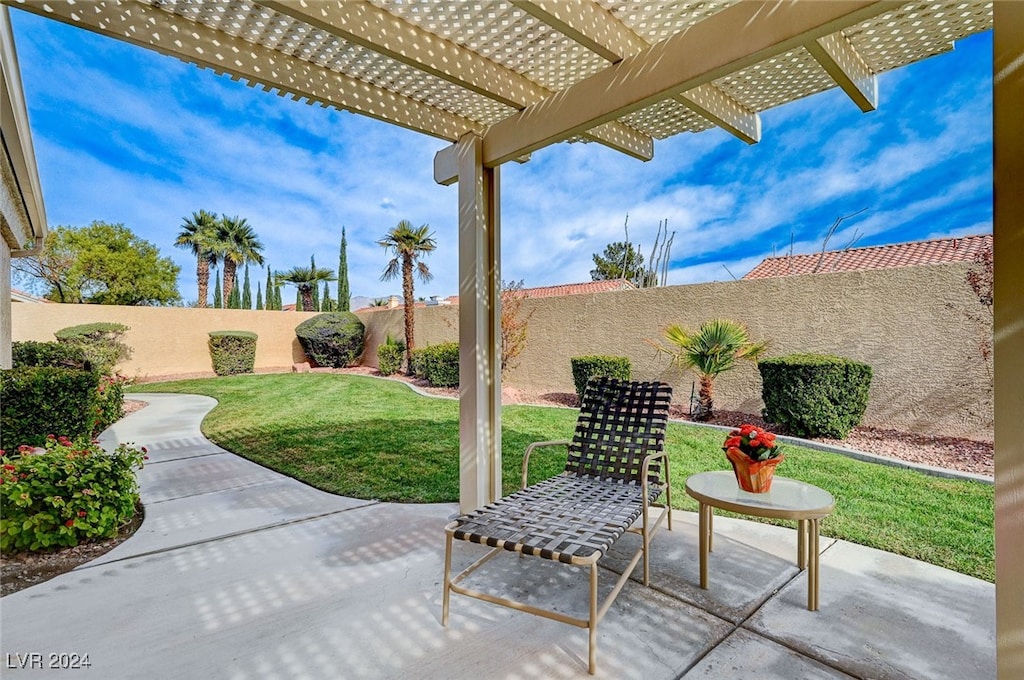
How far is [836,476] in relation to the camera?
4.55 meters

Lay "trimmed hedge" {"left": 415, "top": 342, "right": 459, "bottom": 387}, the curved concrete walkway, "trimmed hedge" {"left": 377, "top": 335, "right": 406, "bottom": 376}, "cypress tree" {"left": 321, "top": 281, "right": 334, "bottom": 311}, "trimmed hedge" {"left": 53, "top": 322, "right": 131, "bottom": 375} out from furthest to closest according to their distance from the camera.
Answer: "cypress tree" {"left": 321, "top": 281, "right": 334, "bottom": 311} < "trimmed hedge" {"left": 377, "top": 335, "right": 406, "bottom": 376} < "trimmed hedge" {"left": 53, "top": 322, "right": 131, "bottom": 375} < "trimmed hedge" {"left": 415, "top": 342, "right": 459, "bottom": 387} < the curved concrete walkway

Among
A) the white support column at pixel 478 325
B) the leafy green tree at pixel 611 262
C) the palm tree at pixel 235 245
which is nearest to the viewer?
the white support column at pixel 478 325

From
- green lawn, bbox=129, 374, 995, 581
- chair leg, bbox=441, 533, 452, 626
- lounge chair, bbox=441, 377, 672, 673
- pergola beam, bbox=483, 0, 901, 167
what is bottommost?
green lawn, bbox=129, 374, 995, 581

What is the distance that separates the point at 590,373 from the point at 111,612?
676 centimetres

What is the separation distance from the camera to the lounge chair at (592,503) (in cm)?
210

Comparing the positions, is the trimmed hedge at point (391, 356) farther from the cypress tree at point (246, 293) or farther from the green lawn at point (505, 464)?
the cypress tree at point (246, 293)

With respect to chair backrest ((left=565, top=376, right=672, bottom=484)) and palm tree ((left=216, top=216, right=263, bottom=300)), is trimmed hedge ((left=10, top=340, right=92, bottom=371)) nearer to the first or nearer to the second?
chair backrest ((left=565, top=376, right=672, bottom=484))

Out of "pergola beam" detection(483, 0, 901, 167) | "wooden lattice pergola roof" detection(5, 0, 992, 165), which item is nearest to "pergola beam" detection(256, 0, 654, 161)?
"wooden lattice pergola roof" detection(5, 0, 992, 165)

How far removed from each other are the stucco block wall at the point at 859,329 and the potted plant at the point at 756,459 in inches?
178

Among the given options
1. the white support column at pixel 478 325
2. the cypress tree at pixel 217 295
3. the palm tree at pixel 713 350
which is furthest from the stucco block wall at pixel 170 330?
the cypress tree at pixel 217 295

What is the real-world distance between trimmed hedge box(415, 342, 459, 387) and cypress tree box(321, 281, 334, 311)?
16217mm

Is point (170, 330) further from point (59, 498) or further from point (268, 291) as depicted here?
point (268, 291)

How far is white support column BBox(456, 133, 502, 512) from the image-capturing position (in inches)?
127

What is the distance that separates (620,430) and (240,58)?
9.83 feet
